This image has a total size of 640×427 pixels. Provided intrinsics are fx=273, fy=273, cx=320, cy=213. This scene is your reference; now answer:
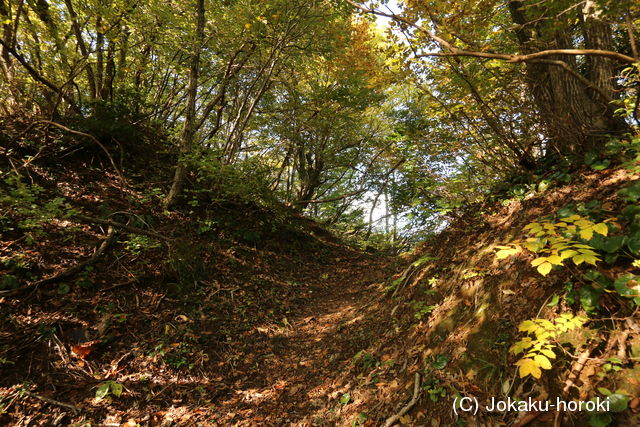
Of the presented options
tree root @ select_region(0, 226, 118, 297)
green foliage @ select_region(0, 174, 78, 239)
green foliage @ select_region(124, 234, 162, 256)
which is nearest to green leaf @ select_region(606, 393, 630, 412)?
green foliage @ select_region(124, 234, 162, 256)

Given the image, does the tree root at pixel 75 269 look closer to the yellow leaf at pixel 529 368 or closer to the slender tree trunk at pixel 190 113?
the slender tree trunk at pixel 190 113

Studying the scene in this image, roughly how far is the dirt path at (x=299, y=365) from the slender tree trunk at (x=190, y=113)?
4010mm

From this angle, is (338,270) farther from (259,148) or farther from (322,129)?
(259,148)

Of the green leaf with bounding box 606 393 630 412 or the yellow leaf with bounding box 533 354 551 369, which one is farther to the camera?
the yellow leaf with bounding box 533 354 551 369

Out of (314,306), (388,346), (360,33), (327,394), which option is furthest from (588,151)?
(360,33)

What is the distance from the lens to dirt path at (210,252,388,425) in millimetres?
3281

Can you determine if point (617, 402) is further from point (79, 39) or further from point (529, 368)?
point (79, 39)

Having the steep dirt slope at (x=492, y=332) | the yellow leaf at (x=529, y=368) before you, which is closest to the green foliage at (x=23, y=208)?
the steep dirt slope at (x=492, y=332)

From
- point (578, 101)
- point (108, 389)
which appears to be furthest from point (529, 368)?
point (108, 389)

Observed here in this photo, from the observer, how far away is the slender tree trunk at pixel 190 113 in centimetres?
615

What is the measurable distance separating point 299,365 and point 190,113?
224 inches

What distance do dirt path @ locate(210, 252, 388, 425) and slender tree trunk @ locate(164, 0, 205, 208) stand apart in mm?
4010

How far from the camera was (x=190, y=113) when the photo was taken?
622 cm

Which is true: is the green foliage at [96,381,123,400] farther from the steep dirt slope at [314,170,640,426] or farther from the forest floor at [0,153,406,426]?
the steep dirt slope at [314,170,640,426]
